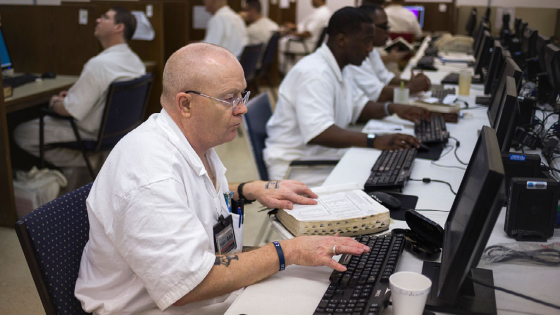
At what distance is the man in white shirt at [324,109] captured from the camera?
2.23m

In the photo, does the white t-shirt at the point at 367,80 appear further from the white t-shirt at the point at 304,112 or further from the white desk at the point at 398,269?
the white desk at the point at 398,269

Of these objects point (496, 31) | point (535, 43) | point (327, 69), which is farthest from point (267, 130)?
point (496, 31)

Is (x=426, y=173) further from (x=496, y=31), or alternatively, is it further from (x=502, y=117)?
(x=496, y=31)

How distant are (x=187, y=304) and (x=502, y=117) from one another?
3.29ft

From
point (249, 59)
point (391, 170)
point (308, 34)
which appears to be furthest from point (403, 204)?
point (308, 34)

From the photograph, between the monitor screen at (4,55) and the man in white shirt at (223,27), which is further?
the man in white shirt at (223,27)

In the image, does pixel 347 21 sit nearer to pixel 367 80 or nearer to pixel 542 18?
pixel 367 80

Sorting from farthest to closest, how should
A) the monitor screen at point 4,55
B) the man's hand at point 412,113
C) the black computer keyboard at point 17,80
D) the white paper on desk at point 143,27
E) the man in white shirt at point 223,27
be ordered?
the man in white shirt at point 223,27
the white paper on desk at point 143,27
the monitor screen at point 4,55
the black computer keyboard at point 17,80
the man's hand at point 412,113

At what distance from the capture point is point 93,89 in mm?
2930

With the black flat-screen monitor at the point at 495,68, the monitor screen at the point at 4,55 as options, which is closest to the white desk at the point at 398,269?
the black flat-screen monitor at the point at 495,68

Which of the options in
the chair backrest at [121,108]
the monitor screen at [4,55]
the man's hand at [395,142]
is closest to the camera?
the man's hand at [395,142]

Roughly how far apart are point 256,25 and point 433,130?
4972 millimetres

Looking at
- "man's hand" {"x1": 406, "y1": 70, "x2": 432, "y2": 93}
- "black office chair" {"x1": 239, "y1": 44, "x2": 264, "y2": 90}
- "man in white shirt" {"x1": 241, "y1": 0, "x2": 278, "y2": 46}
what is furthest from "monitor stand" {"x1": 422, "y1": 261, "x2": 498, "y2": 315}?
"man in white shirt" {"x1": 241, "y1": 0, "x2": 278, "y2": 46}

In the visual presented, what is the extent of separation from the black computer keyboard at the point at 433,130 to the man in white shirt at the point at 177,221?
3.90 feet
